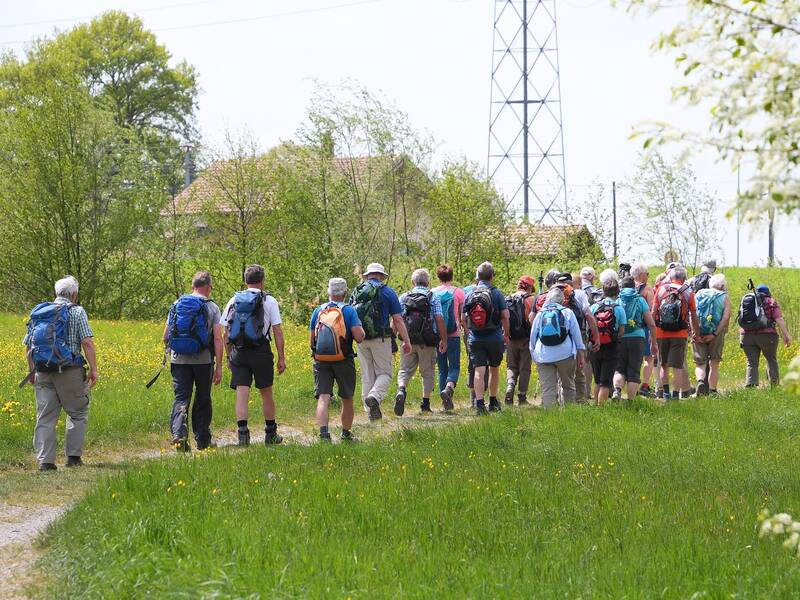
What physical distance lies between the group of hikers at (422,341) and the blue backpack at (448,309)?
2cm

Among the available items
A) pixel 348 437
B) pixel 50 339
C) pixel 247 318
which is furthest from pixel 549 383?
pixel 50 339

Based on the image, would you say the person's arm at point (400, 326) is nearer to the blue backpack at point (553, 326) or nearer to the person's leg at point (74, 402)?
the blue backpack at point (553, 326)

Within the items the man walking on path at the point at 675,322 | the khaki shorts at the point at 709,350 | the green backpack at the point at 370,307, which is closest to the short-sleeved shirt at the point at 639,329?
the man walking on path at the point at 675,322

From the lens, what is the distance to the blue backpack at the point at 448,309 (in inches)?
604

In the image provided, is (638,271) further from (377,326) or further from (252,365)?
(252,365)

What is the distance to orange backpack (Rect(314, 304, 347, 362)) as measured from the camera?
472 inches

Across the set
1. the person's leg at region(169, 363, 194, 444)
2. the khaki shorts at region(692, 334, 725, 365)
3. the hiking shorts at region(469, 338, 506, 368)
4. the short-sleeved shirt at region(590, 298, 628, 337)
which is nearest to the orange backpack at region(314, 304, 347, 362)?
the person's leg at region(169, 363, 194, 444)

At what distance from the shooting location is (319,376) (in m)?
12.2

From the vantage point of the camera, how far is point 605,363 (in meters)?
15.2

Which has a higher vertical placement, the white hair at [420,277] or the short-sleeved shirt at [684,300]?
the white hair at [420,277]

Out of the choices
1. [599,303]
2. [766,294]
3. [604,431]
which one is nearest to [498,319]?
[599,303]

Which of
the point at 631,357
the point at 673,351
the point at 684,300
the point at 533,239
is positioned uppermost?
the point at 533,239

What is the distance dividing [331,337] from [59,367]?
2756 mm

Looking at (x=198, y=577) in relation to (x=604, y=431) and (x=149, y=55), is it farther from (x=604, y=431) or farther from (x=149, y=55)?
(x=149, y=55)
